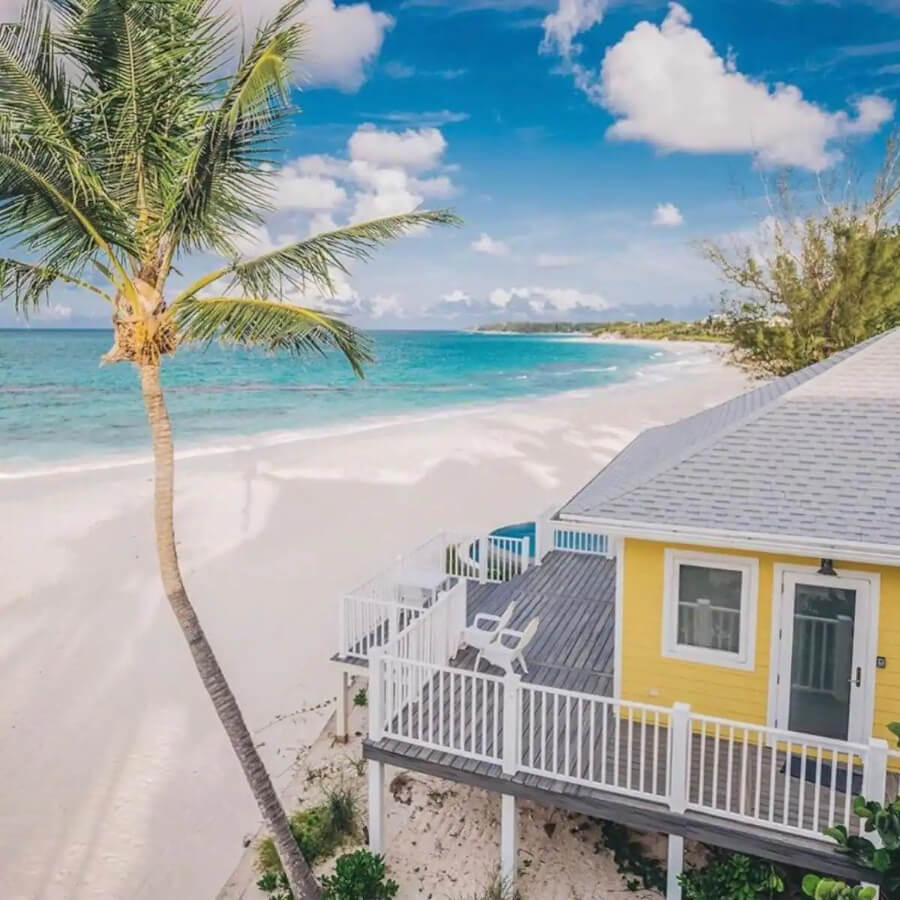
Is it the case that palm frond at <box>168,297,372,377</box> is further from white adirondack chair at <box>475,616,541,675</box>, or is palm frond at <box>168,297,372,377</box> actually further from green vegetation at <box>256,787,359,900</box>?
green vegetation at <box>256,787,359,900</box>

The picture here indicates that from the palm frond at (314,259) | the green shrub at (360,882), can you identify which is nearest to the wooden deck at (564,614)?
the green shrub at (360,882)

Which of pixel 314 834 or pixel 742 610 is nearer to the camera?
pixel 742 610

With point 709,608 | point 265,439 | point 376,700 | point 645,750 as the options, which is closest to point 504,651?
point 376,700

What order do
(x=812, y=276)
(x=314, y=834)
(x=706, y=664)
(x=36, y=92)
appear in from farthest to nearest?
(x=812, y=276)
(x=314, y=834)
(x=706, y=664)
(x=36, y=92)

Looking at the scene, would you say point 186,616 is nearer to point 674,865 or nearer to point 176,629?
point 674,865

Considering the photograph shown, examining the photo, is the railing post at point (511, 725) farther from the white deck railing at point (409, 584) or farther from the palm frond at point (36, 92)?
the palm frond at point (36, 92)

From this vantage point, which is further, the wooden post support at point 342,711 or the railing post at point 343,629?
the wooden post support at point 342,711

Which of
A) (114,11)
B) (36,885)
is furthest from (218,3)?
(36,885)

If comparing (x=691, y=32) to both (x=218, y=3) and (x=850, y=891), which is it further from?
(x=850, y=891)
